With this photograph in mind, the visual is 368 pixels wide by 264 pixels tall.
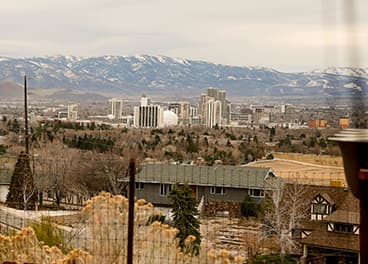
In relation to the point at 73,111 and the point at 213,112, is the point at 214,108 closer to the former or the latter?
the point at 213,112

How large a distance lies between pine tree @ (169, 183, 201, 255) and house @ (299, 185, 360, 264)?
819mm

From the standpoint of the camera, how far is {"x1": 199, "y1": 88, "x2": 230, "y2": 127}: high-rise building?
42050 mm

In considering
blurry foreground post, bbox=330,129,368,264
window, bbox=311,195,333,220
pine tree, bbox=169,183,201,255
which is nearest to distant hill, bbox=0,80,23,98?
pine tree, bbox=169,183,201,255

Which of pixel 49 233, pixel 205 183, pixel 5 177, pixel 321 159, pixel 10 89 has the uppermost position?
pixel 10 89

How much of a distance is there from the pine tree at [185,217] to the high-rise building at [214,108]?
1302 inches

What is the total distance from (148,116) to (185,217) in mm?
33627

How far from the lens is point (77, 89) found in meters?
55.5

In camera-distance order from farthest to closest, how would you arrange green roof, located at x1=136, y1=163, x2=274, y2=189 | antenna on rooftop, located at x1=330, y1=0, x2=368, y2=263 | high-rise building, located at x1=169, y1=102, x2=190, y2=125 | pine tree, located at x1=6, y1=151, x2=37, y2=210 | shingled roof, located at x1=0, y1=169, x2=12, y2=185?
high-rise building, located at x1=169, y1=102, x2=190, y2=125 → shingled roof, located at x1=0, y1=169, x2=12, y2=185 → green roof, located at x1=136, y1=163, x2=274, y2=189 → pine tree, located at x1=6, y1=151, x2=37, y2=210 → antenna on rooftop, located at x1=330, y1=0, x2=368, y2=263

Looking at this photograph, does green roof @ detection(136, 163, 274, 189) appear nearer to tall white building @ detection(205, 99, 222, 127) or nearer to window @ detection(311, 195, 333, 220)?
window @ detection(311, 195, 333, 220)

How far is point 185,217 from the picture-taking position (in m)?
6.02

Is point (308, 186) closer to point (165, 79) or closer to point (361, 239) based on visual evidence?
point (361, 239)

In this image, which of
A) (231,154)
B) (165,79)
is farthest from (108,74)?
(231,154)

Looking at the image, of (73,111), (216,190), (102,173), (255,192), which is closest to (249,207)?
(255,192)

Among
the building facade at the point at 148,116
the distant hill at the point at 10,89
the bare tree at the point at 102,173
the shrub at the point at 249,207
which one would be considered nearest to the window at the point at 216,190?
the shrub at the point at 249,207
